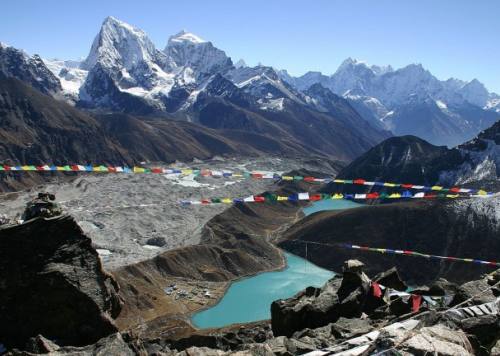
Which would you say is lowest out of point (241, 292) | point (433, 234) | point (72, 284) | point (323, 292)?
point (241, 292)

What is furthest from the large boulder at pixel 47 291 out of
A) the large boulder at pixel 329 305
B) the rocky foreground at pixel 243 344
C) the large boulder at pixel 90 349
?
the large boulder at pixel 329 305

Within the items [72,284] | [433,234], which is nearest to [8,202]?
[433,234]

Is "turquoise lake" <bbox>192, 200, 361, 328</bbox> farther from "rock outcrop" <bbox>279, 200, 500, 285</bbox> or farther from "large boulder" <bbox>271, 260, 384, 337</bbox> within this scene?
"large boulder" <bbox>271, 260, 384, 337</bbox>

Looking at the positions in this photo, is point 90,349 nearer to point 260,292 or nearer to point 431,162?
point 260,292

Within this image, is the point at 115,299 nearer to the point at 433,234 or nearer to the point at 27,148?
the point at 433,234

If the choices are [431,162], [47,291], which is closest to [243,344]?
[47,291]

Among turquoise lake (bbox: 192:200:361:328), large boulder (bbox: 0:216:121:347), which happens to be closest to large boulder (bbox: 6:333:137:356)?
large boulder (bbox: 0:216:121:347)

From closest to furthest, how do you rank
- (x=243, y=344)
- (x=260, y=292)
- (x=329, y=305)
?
(x=243, y=344)
(x=329, y=305)
(x=260, y=292)
